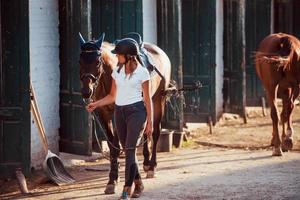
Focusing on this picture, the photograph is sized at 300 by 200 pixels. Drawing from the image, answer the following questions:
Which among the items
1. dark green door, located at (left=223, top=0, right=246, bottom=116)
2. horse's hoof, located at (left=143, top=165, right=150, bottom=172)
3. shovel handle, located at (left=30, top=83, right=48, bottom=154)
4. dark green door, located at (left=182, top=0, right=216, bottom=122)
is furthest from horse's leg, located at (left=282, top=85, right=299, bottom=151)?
shovel handle, located at (left=30, top=83, right=48, bottom=154)

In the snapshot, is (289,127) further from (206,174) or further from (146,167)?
(146,167)

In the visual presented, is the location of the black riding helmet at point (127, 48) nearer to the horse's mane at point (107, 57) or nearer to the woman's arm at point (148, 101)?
the woman's arm at point (148, 101)

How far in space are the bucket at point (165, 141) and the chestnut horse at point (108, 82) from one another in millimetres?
1784

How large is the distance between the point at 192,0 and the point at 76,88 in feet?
15.1

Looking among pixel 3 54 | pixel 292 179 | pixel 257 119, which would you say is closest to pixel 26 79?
pixel 3 54

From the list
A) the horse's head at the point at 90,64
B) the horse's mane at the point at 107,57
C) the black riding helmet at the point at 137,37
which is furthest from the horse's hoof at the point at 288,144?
the horse's head at the point at 90,64

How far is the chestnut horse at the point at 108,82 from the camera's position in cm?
947

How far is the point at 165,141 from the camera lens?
1353 cm

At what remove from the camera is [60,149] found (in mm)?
12430

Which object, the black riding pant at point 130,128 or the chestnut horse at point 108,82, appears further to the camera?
the chestnut horse at point 108,82

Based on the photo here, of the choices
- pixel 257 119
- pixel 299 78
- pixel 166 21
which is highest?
pixel 166 21

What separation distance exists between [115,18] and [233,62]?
5.34 m

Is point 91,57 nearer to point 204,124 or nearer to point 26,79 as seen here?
point 26,79

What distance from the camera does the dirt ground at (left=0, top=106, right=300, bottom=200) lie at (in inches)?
393
